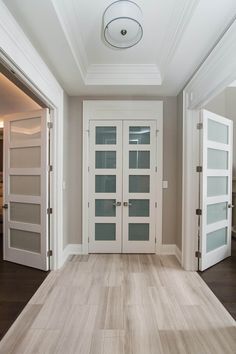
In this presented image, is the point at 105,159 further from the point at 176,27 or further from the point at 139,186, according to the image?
the point at 176,27

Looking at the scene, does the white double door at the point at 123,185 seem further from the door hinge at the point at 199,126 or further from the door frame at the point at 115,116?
the door hinge at the point at 199,126

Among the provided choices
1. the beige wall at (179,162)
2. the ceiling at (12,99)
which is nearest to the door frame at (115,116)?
the beige wall at (179,162)

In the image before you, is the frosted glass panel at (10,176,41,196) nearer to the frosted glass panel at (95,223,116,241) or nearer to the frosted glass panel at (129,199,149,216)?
the frosted glass panel at (95,223,116,241)

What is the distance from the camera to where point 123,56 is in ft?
9.45

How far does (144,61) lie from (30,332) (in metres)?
3.25

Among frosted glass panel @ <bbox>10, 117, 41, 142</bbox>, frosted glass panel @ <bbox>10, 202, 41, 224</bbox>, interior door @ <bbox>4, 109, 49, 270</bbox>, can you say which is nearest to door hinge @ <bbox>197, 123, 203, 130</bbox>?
interior door @ <bbox>4, 109, 49, 270</bbox>

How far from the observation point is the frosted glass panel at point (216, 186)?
3.26 m

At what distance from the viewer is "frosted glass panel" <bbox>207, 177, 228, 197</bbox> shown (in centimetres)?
326

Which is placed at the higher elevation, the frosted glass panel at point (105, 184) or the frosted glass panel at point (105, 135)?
the frosted glass panel at point (105, 135)

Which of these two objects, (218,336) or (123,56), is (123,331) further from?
(123,56)

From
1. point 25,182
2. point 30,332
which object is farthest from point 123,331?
point 25,182

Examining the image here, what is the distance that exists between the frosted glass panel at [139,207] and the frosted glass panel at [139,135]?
0.99 metres

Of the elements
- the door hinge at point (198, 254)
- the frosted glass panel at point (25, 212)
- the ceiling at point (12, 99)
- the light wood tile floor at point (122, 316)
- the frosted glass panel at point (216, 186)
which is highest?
the ceiling at point (12, 99)

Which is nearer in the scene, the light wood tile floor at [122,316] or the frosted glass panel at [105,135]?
the light wood tile floor at [122,316]
